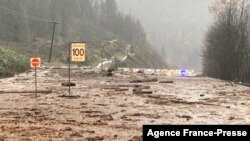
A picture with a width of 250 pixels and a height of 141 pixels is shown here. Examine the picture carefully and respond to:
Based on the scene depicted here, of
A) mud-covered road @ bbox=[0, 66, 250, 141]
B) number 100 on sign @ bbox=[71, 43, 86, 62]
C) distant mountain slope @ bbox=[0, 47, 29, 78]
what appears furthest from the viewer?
distant mountain slope @ bbox=[0, 47, 29, 78]

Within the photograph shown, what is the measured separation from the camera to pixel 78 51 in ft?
109

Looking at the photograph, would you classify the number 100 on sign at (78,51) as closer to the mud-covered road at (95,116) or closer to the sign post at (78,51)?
the sign post at (78,51)

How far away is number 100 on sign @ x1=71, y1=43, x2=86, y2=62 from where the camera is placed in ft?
108

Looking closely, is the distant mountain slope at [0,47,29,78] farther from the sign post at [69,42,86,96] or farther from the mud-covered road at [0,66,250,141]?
the mud-covered road at [0,66,250,141]

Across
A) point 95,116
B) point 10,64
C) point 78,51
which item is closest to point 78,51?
point 78,51

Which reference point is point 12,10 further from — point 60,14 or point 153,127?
point 153,127

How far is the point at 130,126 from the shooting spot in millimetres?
20797

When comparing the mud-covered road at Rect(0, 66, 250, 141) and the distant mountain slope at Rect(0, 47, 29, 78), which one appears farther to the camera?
the distant mountain slope at Rect(0, 47, 29, 78)

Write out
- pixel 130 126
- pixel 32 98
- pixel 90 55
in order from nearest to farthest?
pixel 130 126 → pixel 32 98 → pixel 90 55

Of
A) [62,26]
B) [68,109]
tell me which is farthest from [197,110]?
[62,26]

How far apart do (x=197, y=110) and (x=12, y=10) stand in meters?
140

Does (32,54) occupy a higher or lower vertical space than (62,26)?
lower

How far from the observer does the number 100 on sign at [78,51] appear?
3294 cm

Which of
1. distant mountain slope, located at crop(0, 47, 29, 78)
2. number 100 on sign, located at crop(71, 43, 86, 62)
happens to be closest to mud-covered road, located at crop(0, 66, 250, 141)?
number 100 on sign, located at crop(71, 43, 86, 62)
